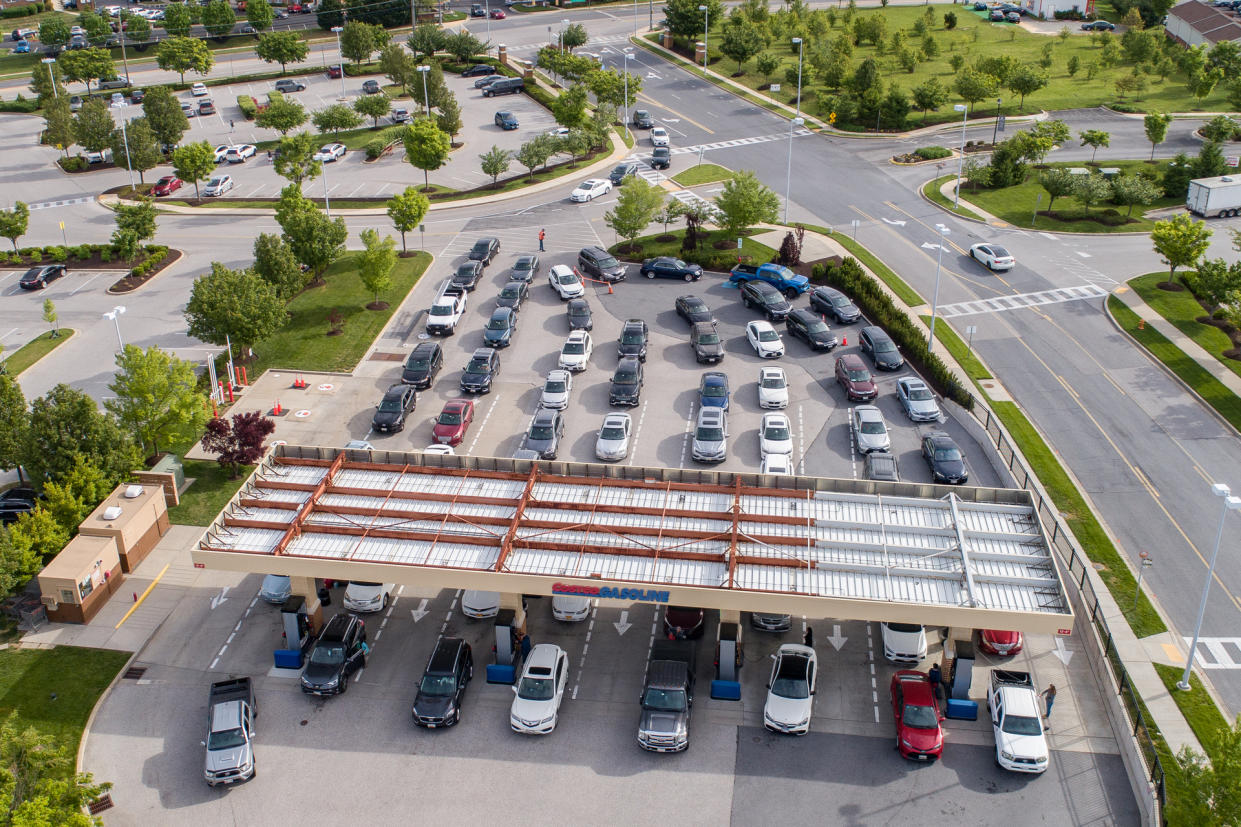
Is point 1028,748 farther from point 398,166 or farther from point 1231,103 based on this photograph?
point 1231,103

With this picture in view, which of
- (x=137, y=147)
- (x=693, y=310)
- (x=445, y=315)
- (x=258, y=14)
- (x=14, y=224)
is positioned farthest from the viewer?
(x=258, y=14)

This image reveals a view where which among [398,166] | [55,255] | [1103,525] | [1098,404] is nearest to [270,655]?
[1103,525]

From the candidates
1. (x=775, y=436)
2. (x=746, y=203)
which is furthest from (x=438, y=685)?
(x=746, y=203)

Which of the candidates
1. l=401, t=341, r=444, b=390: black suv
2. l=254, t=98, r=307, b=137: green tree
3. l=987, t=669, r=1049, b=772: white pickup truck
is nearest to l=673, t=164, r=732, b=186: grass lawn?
l=401, t=341, r=444, b=390: black suv

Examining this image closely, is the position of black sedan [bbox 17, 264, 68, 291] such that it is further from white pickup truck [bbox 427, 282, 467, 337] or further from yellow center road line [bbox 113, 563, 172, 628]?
yellow center road line [bbox 113, 563, 172, 628]

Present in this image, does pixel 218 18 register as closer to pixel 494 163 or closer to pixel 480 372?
pixel 494 163

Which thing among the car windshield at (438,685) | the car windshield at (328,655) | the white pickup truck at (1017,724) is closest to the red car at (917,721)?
the white pickup truck at (1017,724)
